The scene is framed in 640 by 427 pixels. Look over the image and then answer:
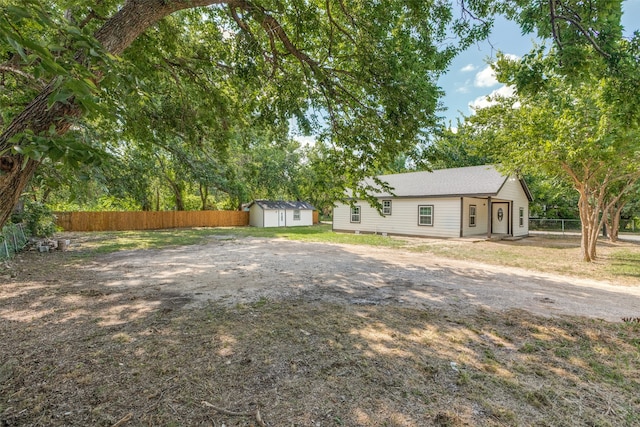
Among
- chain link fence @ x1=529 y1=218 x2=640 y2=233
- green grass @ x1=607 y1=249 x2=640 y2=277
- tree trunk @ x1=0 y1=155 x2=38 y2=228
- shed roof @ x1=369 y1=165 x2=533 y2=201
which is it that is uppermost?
shed roof @ x1=369 y1=165 x2=533 y2=201

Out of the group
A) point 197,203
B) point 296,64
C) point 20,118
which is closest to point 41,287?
point 20,118

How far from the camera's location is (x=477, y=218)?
53.6 feet

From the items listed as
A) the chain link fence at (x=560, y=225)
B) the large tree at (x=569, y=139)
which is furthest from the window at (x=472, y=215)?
the chain link fence at (x=560, y=225)

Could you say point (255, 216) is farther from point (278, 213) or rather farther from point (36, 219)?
point (36, 219)

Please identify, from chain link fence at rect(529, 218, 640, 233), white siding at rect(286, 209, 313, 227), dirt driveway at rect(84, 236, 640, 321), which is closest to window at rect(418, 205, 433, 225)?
dirt driveway at rect(84, 236, 640, 321)

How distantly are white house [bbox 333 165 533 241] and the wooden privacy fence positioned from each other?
12598mm

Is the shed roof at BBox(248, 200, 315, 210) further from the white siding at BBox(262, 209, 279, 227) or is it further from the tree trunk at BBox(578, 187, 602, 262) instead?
the tree trunk at BBox(578, 187, 602, 262)

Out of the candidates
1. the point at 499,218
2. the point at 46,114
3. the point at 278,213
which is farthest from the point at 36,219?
the point at 499,218

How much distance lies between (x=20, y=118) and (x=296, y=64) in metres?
4.54

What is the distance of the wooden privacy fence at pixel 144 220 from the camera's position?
18.4m

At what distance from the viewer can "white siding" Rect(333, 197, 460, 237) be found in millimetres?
15281

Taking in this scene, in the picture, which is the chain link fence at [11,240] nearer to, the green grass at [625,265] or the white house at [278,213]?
the green grass at [625,265]

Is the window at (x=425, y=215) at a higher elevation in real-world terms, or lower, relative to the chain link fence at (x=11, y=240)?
higher

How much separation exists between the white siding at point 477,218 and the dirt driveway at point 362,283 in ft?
25.2
